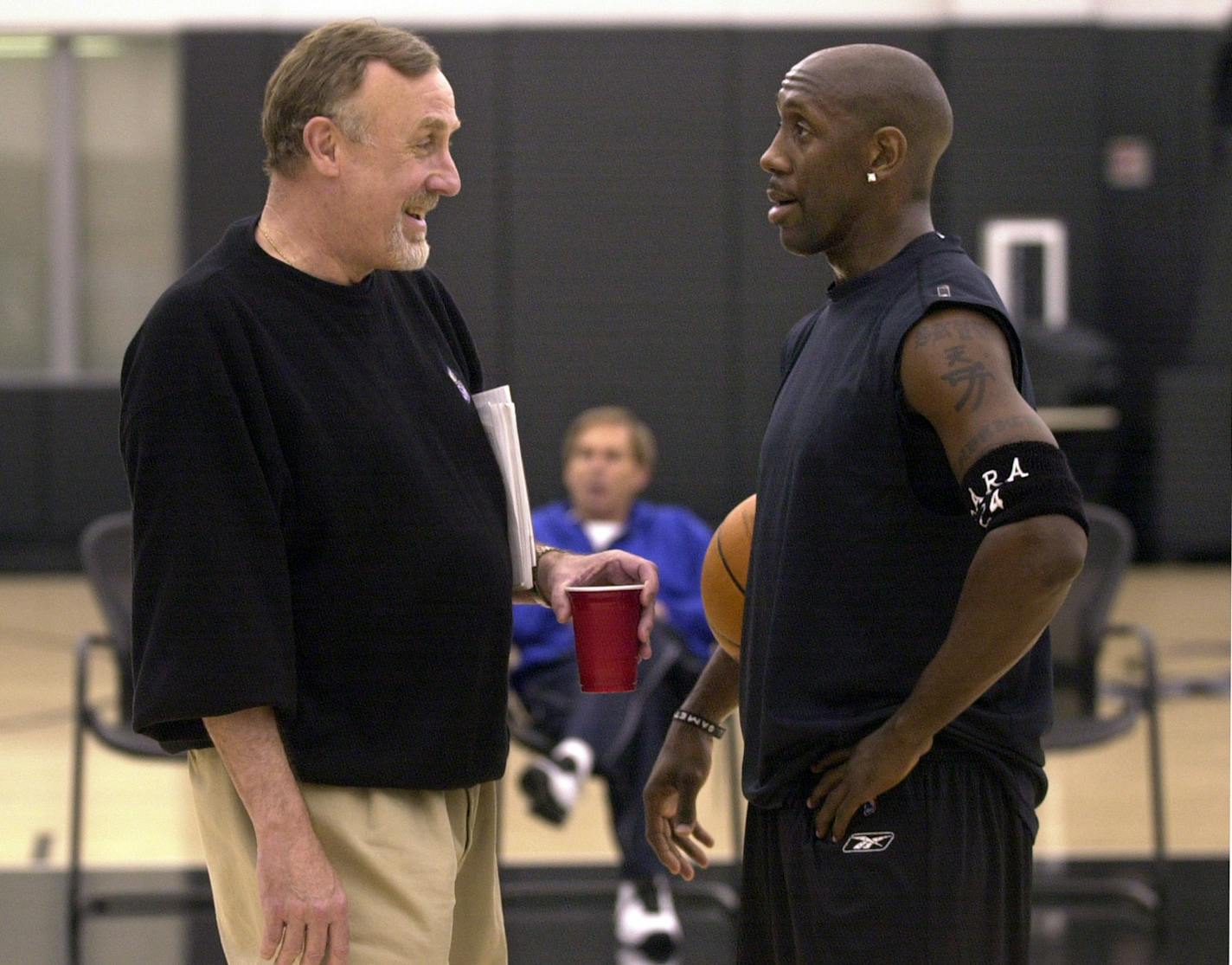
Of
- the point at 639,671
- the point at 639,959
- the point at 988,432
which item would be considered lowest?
the point at 639,959

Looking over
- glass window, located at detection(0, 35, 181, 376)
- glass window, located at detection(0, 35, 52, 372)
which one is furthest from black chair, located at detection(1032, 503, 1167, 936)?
glass window, located at detection(0, 35, 52, 372)

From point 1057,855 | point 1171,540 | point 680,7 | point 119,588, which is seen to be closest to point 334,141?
point 119,588

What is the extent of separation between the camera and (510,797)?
5.33 m

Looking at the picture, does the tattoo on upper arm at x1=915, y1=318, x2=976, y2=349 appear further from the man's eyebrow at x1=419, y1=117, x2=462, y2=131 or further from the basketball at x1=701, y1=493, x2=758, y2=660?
the man's eyebrow at x1=419, y1=117, x2=462, y2=131

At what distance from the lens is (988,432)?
5.32 ft

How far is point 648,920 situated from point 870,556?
2.16 metres

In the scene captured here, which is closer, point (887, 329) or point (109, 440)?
point (887, 329)

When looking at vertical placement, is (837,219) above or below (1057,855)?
above

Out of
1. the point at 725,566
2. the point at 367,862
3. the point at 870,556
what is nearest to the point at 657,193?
the point at 725,566

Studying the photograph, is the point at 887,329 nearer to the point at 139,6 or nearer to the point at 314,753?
the point at 314,753

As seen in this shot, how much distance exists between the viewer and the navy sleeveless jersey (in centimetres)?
175

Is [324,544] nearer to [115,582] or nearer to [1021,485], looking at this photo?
[1021,485]

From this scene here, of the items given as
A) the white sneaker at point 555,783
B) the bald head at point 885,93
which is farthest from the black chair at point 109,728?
the bald head at point 885,93

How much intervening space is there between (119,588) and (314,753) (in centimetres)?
273
